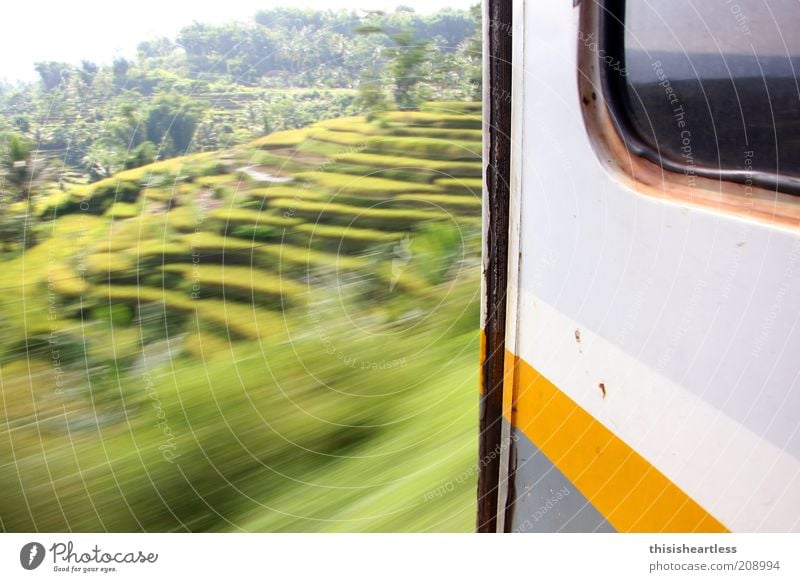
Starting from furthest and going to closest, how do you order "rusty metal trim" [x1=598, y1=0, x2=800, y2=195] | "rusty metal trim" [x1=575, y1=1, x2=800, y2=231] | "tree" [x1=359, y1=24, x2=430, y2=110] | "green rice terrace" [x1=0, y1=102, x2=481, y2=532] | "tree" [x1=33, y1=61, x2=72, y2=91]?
1. "green rice terrace" [x1=0, y1=102, x2=481, y2=532]
2. "tree" [x1=33, y1=61, x2=72, y2=91]
3. "tree" [x1=359, y1=24, x2=430, y2=110]
4. "rusty metal trim" [x1=598, y1=0, x2=800, y2=195]
5. "rusty metal trim" [x1=575, y1=1, x2=800, y2=231]

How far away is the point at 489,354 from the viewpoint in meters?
1.44

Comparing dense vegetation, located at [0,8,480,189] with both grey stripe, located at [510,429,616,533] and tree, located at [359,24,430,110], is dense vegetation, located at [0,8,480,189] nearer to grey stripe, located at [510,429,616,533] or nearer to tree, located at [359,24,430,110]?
tree, located at [359,24,430,110]

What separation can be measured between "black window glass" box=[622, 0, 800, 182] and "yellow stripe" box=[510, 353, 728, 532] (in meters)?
0.42

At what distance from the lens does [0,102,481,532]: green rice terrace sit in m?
1.98

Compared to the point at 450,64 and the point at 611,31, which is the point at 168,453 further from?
the point at 611,31

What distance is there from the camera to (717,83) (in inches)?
38.7

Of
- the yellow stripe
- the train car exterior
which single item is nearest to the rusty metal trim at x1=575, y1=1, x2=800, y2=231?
the train car exterior

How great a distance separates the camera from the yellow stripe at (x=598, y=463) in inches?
42.3

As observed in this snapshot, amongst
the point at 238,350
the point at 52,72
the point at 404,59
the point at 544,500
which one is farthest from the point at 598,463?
the point at 52,72

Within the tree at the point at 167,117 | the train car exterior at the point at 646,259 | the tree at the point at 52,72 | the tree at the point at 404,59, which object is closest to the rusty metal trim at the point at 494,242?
the train car exterior at the point at 646,259

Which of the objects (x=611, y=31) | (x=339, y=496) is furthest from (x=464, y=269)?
(x=611, y=31)

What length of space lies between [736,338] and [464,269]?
1618mm

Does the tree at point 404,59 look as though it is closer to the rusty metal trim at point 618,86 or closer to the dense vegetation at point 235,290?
the dense vegetation at point 235,290

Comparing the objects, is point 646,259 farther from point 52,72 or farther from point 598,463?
point 52,72
